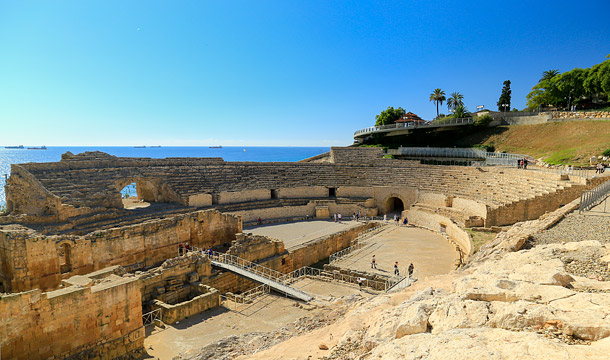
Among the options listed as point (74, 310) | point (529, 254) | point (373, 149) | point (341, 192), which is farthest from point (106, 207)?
point (373, 149)

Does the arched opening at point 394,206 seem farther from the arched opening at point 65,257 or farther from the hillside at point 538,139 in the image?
the arched opening at point 65,257

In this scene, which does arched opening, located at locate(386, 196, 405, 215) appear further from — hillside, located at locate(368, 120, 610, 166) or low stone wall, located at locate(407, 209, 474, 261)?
hillside, located at locate(368, 120, 610, 166)

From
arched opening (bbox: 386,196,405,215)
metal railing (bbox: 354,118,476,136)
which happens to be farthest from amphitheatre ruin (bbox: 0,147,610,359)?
metal railing (bbox: 354,118,476,136)

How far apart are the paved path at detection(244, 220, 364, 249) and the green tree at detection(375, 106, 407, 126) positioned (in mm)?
28304

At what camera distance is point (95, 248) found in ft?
49.7

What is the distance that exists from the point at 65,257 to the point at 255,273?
8137 mm

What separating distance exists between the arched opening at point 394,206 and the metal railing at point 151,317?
23238 millimetres

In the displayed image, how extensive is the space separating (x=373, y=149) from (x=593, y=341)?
36.8 metres

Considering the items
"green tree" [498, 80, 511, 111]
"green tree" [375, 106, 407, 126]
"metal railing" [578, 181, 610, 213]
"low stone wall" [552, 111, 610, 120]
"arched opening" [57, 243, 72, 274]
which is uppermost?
"green tree" [498, 80, 511, 111]

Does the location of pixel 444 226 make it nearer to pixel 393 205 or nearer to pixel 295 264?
pixel 393 205

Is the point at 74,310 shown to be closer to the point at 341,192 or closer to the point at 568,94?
the point at 341,192

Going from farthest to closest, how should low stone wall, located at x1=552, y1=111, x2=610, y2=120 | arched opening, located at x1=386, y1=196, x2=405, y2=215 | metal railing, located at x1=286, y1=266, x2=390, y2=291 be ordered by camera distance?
1. low stone wall, located at x1=552, y1=111, x2=610, y2=120
2. arched opening, located at x1=386, y1=196, x2=405, y2=215
3. metal railing, located at x1=286, y1=266, x2=390, y2=291

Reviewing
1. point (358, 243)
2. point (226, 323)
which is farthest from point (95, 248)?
point (358, 243)

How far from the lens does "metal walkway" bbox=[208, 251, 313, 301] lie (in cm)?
1459
